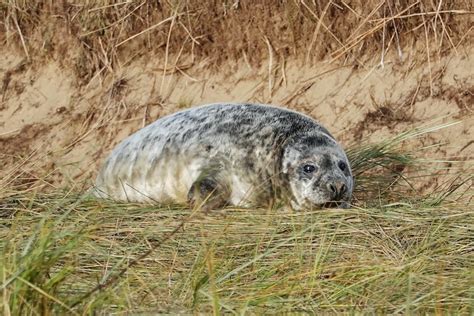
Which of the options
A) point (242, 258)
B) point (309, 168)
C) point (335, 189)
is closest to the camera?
point (242, 258)

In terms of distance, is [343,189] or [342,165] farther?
[342,165]

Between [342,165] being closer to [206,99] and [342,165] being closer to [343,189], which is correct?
[343,189]

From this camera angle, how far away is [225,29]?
921 cm

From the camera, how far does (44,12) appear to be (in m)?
9.71

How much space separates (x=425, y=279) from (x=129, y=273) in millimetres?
1121

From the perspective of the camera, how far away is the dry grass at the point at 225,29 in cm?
872

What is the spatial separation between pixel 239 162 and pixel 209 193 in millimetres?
302

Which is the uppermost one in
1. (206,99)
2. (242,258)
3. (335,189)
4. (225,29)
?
(242,258)

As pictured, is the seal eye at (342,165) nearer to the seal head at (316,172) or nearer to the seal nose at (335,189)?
the seal head at (316,172)

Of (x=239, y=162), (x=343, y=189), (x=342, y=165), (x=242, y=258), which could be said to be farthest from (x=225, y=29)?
(x=242, y=258)

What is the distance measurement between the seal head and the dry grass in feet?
8.68

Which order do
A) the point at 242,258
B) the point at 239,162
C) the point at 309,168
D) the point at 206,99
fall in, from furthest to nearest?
the point at 206,99, the point at 239,162, the point at 309,168, the point at 242,258

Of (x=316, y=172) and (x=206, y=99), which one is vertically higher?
(x=316, y=172)

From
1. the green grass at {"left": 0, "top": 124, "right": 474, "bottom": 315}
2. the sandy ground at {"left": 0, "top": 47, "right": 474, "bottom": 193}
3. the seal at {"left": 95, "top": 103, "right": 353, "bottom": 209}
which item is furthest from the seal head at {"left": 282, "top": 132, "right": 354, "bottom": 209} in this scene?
the sandy ground at {"left": 0, "top": 47, "right": 474, "bottom": 193}
